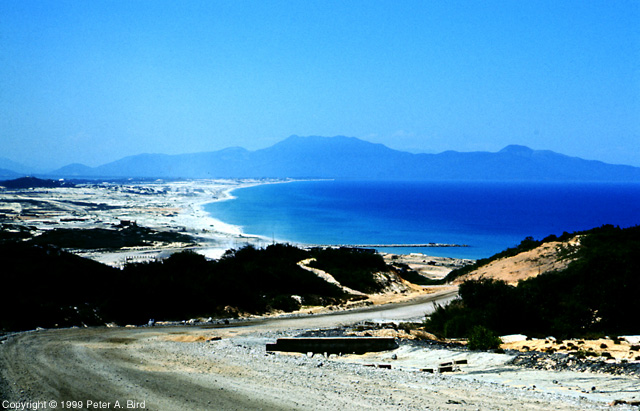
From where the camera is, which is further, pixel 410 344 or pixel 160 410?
pixel 410 344

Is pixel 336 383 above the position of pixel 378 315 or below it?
above

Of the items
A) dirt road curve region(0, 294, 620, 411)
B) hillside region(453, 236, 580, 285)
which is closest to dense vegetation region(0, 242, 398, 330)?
dirt road curve region(0, 294, 620, 411)

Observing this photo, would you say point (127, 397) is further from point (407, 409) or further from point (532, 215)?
point (532, 215)

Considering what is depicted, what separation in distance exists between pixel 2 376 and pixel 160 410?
484 centimetres

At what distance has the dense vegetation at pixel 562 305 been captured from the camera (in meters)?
16.9

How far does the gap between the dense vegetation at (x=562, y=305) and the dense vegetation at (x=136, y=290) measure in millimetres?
10883

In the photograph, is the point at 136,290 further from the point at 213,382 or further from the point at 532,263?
the point at 532,263

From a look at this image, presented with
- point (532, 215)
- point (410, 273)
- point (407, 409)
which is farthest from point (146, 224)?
point (532, 215)

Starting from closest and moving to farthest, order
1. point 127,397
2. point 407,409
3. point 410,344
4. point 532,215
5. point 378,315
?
point 407,409 < point 127,397 < point 410,344 < point 378,315 < point 532,215

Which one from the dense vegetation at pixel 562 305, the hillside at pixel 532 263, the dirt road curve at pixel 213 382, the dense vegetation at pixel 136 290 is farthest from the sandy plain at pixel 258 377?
the hillside at pixel 532 263

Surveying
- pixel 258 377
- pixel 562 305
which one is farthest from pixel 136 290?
pixel 562 305

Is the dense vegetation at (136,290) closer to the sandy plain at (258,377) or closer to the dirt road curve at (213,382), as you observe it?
the sandy plain at (258,377)

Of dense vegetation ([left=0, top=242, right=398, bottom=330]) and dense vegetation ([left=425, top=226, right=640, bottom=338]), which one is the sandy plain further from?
dense vegetation ([left=425, top=226, right=640, bottom=338])

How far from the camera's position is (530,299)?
19344 mm
